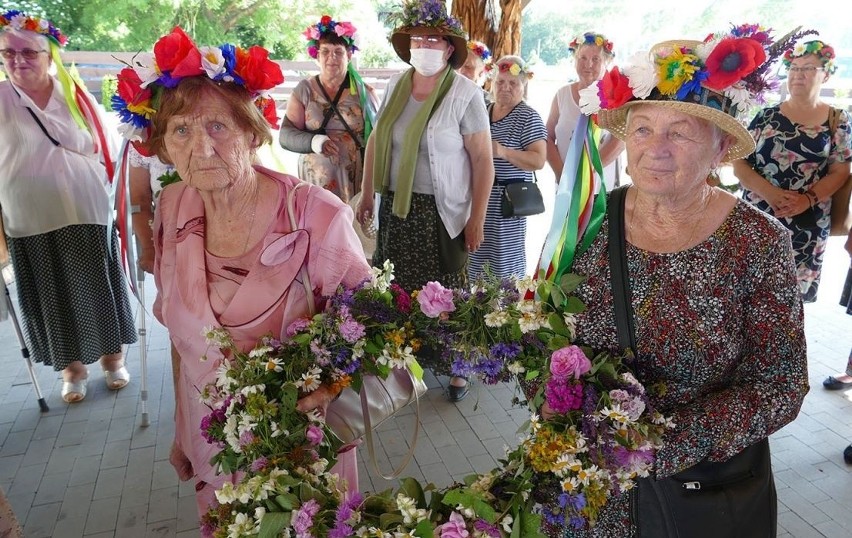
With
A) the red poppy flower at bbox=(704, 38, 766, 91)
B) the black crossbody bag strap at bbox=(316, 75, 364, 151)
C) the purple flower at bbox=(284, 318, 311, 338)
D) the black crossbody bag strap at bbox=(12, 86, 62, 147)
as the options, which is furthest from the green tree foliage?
the red poppy flower at bbox=(704, 38, 766, 91)

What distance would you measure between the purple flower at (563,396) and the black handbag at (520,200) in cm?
254

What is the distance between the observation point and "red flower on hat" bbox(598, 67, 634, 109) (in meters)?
1.49

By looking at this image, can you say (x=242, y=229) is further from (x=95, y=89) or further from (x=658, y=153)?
(x=95, y=89)

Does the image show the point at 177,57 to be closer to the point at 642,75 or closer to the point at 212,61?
the point at 212,61

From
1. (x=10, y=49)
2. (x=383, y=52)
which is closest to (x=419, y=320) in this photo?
(x=10, y=49)

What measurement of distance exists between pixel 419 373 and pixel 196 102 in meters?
1.05

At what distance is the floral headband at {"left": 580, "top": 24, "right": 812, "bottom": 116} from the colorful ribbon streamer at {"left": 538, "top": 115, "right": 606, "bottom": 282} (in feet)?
0.76

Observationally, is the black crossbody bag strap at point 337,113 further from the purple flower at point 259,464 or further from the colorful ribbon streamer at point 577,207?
the purple flower at point 259,464

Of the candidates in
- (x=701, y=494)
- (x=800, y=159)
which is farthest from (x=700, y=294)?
(x=800, y=159)

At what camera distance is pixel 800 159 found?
3.60 metres

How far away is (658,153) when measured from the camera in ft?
4.74

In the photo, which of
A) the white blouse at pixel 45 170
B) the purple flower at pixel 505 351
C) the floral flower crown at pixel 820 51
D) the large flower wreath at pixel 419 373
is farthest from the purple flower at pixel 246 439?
the floral flower crown at pixel 820 51

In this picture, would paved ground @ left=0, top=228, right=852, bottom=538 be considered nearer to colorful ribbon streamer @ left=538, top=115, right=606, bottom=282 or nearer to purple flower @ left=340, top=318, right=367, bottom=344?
purple flower @ left=340, top=318, right=367, bottom=344

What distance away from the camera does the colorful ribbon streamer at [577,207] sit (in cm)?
164
